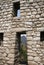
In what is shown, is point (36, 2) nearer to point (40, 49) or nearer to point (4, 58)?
point (40, 49)

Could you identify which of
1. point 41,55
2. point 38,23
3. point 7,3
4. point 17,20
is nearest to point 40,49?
point 41,55

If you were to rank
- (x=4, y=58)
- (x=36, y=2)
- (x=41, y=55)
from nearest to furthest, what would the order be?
(x=41, y=55)
(x=36, y=2)
(x=4, y=58)

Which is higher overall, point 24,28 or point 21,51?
point 24,28

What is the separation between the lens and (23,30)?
6.86m

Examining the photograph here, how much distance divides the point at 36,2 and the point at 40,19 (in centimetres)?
82

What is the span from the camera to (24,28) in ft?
22.5

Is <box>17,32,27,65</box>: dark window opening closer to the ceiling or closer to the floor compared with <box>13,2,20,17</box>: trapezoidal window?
closer to the floor

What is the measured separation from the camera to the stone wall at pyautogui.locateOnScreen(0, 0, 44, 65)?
650cm

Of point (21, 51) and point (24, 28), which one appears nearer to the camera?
point (24, 28)

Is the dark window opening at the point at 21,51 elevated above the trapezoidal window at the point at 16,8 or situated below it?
below

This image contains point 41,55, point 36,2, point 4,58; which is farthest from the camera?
point 4,58

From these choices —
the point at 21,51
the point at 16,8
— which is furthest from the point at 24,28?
the point at 21,51

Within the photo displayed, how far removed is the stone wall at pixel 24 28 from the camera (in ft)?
21.3

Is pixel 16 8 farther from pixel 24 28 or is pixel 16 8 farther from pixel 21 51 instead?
pixel 21 51
